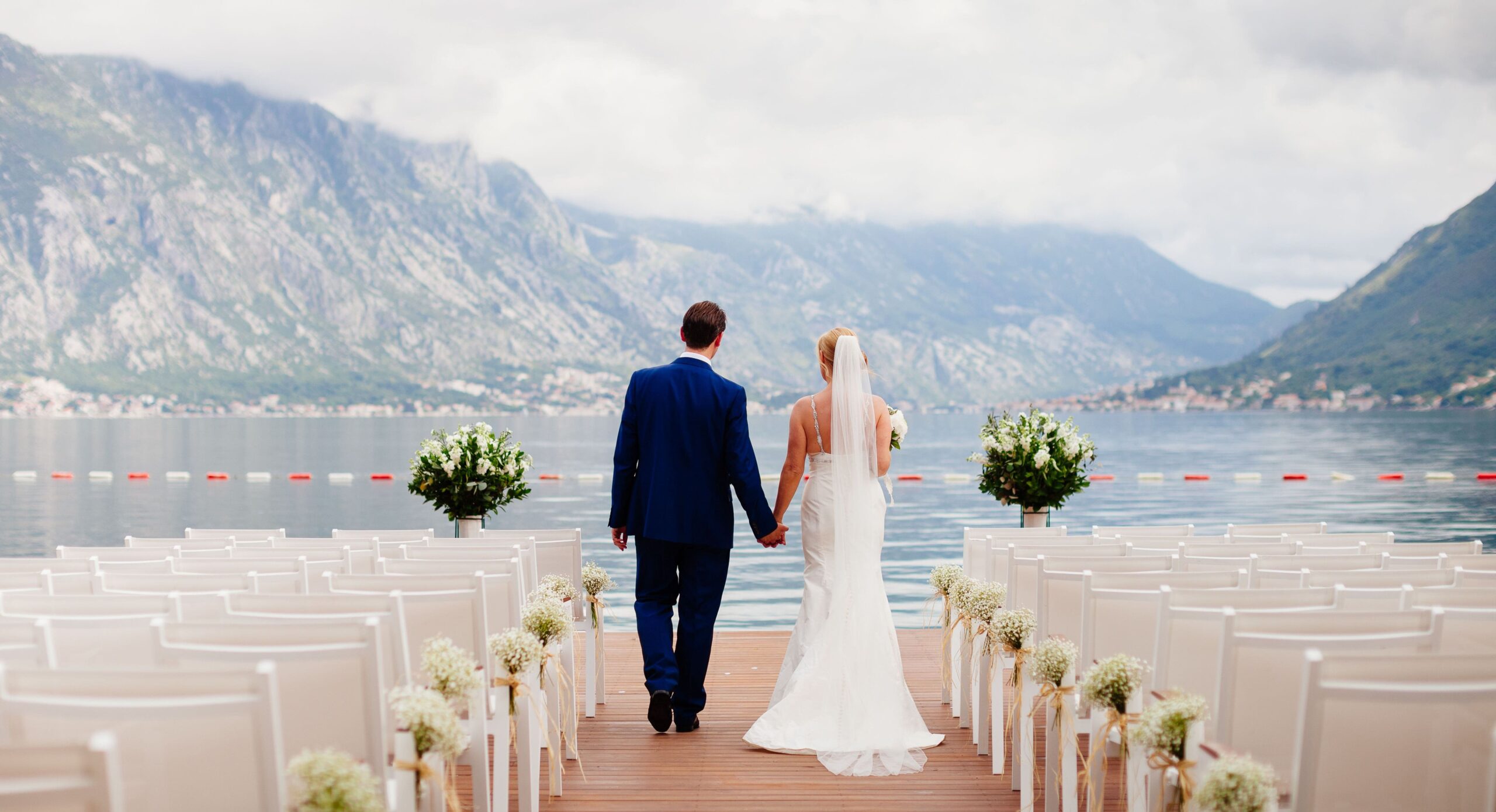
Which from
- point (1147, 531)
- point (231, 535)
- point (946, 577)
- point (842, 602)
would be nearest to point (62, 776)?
point (842, 602)

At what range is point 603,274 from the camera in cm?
18875

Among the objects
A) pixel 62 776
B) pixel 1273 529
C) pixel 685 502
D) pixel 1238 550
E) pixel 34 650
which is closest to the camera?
pixel 62 776

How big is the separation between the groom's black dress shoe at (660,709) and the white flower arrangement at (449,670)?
239 cm

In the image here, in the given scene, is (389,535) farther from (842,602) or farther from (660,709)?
(842,602)

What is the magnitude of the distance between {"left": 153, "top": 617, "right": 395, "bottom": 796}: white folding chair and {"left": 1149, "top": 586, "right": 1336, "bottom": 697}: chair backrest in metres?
2.22

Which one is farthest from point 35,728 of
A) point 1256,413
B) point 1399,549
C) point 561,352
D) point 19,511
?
point 561,352

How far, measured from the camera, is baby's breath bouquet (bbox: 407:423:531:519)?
738 cm

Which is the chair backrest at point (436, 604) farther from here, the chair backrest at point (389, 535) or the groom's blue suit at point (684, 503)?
the chair backrest at point (389, 535)

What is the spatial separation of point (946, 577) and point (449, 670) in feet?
10.2

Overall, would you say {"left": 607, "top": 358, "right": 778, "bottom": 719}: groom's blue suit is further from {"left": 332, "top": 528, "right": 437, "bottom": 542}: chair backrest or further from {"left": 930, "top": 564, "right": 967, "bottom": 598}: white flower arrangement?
{"left": 332, "top": 528, "right": 437, "bottom": 542}: chair backrest

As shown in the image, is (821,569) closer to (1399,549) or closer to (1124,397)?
(1399,549)

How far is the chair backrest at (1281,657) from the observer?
9.43 ft

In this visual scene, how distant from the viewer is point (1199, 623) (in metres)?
3.36

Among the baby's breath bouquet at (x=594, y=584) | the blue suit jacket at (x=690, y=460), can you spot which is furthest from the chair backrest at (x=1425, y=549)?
the baby's breath bouquet at (x=594, y=584)
